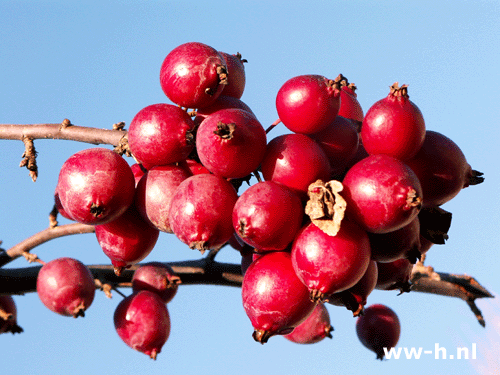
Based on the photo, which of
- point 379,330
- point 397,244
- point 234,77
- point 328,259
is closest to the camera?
point 328,259

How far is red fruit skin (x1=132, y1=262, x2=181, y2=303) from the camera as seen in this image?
11.1 ft

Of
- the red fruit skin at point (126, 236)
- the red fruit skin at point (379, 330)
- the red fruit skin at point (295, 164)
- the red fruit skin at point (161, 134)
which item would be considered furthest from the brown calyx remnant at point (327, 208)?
the red fruit skin at point (379, 330)

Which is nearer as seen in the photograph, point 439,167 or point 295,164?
point 295,164

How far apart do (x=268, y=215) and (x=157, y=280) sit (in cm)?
191

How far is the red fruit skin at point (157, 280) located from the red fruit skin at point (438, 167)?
1836 mm

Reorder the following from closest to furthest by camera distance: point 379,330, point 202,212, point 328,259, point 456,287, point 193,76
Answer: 1. point 328,259
2. point 202,212
3. point 193,76
4. point 379,330
5. point 456,287

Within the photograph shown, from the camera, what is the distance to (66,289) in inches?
114

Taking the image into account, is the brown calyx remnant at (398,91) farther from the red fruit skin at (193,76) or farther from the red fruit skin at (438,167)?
the red fruit skin at (193,76)

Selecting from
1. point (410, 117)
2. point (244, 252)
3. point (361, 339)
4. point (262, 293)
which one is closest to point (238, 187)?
point (244, 252)

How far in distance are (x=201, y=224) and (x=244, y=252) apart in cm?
39

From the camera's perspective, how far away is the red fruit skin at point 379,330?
11.4 feet

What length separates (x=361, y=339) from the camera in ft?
11.8

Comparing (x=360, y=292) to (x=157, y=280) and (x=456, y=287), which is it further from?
(x=456, y=287)

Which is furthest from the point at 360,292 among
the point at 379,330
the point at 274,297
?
the point at 379,330
